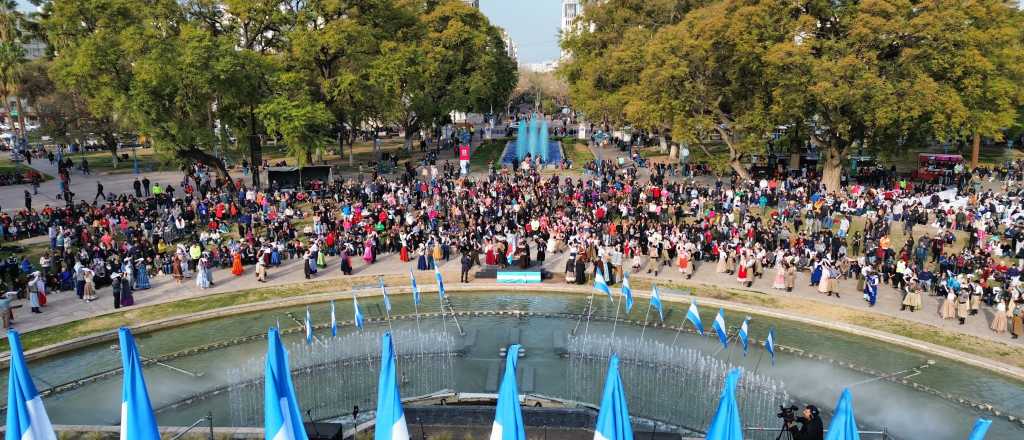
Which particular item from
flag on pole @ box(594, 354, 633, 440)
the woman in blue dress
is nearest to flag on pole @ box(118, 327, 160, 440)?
flag on pole @ box(594, 354, 633, 440)

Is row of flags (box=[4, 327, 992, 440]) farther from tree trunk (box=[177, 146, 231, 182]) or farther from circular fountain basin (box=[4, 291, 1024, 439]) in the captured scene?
tree trunk (box=[177, 146, 231, 182])

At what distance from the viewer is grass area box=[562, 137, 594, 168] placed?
200 ft

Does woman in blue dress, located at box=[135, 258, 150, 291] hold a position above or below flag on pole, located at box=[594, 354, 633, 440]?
below

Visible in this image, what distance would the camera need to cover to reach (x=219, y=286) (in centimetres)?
2722

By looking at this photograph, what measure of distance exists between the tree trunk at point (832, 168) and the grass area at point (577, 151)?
1934cm

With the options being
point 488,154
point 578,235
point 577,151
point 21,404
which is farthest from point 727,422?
point 577,151

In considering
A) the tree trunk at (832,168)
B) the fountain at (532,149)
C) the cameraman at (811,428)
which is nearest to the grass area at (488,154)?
the fountain at (532,149)

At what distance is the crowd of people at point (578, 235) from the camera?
2633 centimetres

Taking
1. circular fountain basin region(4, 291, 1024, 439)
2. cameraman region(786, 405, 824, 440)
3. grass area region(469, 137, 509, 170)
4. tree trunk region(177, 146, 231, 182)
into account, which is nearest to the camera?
cameraman region(786, 405, 824, 440)

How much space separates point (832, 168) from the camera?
42.1m

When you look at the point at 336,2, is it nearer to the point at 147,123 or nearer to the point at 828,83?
the point at 147,123

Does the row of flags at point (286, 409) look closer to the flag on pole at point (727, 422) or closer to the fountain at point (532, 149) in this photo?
the flag on pole at point (727, 422)

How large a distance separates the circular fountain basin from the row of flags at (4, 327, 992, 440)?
21.1 ft

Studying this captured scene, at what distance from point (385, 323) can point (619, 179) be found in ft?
84.3
